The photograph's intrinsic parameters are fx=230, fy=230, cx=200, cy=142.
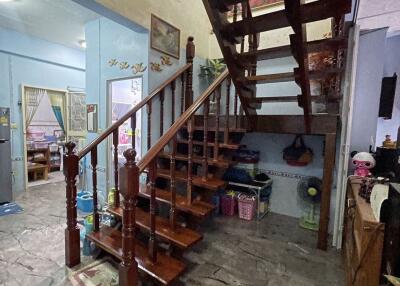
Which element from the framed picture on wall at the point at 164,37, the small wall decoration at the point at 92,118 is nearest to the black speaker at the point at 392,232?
the framed picture on wall at the point at 164,37

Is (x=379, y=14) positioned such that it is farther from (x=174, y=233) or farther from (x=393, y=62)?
(x=174, y=233)

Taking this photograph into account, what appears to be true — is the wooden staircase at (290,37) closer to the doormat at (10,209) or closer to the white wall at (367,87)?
the white wall at (367,87)

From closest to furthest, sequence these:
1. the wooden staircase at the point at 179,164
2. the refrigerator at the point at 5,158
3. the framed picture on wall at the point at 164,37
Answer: the wooden staircase at the point at 179,164
the framed picture on wall at the point at 164,37
the refrigerator at the point at 5,158

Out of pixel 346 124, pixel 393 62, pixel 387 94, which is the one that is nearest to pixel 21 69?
pixel 346 124

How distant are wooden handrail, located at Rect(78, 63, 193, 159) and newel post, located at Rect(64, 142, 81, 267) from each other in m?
0.09

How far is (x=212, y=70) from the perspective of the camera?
11.0 ft

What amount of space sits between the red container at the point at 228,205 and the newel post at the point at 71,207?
1.89 m

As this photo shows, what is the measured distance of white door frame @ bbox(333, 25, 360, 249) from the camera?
217 cm

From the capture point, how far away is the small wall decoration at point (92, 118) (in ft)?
10.7

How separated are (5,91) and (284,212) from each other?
4894mm

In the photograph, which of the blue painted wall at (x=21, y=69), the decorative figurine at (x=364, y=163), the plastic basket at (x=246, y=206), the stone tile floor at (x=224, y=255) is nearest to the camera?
the stone tile floor at (x=224, y=255)

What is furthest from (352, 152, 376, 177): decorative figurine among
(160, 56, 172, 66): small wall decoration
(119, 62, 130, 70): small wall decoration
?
(119, 62, 130, 70): small wall decoration

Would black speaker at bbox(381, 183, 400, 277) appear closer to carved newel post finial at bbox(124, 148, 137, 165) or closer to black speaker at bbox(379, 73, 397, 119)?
carved newel post finial at bbox(124, 148, 137, 165)

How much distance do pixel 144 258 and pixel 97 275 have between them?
1.46 ft
